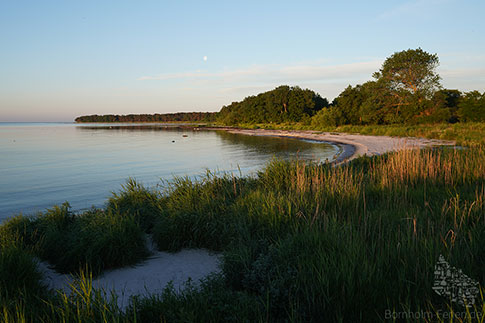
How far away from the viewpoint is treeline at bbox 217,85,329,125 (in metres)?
101

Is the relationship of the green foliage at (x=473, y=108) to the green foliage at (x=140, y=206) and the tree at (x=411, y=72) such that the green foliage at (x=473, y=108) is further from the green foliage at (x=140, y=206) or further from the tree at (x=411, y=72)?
the green foliage at (x=140, y=206)

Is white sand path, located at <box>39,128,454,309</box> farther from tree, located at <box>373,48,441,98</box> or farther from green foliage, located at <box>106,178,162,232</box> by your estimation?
tree, located at <box>373,48,441,98</box>

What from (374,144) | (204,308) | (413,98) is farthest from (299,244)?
(413,98)

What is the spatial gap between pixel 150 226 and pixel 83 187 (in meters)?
13.3

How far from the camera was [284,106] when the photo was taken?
106m

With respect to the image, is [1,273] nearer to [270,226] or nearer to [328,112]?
[270,226]

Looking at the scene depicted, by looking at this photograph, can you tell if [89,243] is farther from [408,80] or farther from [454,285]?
[408,80]

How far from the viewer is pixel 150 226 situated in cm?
859

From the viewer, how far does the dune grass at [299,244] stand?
11.6 feet

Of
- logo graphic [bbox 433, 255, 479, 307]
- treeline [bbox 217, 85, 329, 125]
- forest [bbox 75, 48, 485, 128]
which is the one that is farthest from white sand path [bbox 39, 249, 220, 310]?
treeline [bbox 217, 85, 329, 125]

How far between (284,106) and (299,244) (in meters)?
105

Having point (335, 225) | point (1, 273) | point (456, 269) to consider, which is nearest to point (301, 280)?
point (335, 225)

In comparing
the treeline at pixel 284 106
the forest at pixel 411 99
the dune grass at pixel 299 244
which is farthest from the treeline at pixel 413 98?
the dune grass at pixel 299 244

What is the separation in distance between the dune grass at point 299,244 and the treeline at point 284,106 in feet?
290
